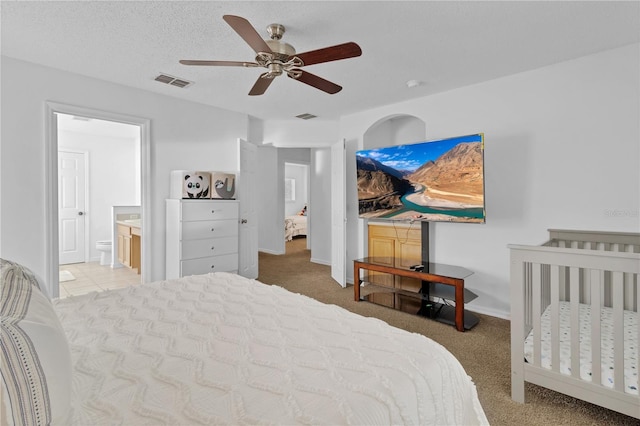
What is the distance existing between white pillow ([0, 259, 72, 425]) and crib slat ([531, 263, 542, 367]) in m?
2.16

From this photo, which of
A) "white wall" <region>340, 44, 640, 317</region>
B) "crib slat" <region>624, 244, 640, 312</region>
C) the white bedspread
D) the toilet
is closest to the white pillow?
the white bedspread

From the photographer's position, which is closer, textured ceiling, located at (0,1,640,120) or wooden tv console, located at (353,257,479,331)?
textured ceiling, located at (0,1,640,120)

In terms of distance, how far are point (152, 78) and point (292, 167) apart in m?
7.13

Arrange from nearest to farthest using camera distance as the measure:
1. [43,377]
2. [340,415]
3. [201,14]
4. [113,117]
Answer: [43,377], [340,415], [201,14], [113,117]

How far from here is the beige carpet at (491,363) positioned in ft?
5.75

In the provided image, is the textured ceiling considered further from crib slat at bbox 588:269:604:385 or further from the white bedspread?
the white bedspread

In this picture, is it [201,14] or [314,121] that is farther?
[314,121]

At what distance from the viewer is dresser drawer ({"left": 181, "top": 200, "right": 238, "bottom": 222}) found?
3.62 m

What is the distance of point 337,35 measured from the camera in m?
2.39

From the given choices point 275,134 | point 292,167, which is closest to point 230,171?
point 275,134

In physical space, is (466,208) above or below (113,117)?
below

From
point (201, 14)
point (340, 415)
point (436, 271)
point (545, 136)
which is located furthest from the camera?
point (436, 271)

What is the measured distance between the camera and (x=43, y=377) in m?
0.71

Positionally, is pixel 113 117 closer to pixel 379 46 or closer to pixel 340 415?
pixel 379 46
